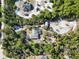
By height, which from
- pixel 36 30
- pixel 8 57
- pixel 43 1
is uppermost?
pixel 43 1

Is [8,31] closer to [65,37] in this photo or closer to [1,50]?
[1,50]

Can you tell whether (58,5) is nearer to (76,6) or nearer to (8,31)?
(76,6)

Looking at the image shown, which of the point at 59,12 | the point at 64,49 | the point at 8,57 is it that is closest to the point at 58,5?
the point at 59,12

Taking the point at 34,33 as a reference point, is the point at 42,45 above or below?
below

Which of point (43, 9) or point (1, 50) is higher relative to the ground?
point (43, 9)

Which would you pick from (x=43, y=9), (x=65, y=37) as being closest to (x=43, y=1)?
(x=43, y=9)

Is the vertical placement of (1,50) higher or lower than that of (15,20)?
lower
